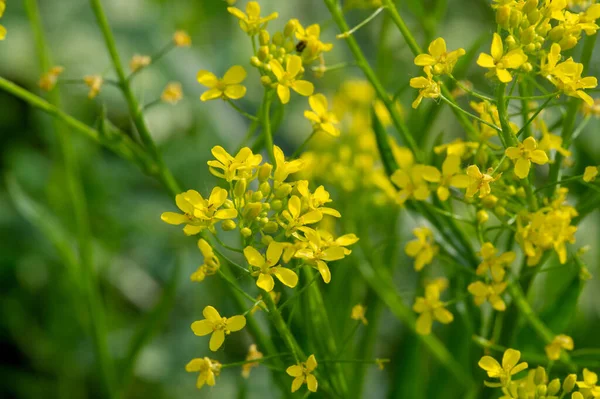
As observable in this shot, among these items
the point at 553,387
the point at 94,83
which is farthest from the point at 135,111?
the point at 553,387

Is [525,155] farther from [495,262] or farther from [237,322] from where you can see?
[237,322]

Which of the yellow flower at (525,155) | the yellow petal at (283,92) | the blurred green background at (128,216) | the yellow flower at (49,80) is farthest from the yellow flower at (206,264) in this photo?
the blurred green background at (128,216)

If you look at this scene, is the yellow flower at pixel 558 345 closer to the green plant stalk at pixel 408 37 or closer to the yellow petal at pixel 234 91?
the green plant stalk at pixel 408 37

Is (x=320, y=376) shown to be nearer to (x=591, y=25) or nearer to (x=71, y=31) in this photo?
(x=591, y=25)

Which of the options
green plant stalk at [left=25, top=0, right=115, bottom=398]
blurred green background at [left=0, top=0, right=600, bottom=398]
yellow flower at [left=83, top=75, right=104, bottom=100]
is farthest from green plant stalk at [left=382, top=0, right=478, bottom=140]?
blurred green background at [left=0, top=0, right=600, bottom=398]

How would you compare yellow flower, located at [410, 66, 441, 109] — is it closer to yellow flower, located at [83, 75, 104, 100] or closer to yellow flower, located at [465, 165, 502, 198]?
yellow flower, located at [465, 165, 502, 198]

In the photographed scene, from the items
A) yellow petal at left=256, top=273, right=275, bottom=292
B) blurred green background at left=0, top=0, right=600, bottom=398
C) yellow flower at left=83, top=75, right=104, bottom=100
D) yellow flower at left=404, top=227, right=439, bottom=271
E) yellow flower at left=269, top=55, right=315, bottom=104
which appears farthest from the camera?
blurred green background at left=0, top=0, right=600, bottom=398
